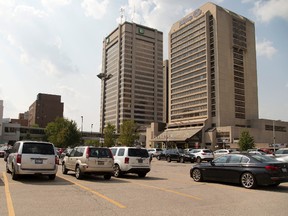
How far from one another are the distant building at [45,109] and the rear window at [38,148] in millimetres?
161392

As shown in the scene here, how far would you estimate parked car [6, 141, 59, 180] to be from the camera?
13.6 metres

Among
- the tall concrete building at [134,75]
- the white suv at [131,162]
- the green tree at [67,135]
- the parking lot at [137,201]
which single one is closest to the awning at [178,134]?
the green tree at [67,135]

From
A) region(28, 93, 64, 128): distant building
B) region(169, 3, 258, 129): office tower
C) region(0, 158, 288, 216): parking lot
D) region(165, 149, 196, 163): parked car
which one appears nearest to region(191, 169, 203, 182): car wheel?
region(0, 158, 288, 216): parking lot

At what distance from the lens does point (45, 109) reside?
172 m

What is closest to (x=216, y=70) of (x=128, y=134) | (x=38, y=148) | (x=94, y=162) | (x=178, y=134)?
(x=178, y=134)

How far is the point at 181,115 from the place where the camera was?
13825cm

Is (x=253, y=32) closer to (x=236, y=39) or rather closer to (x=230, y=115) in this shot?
(x=236, y=39)

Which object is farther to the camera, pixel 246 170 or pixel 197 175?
pixel 197 175

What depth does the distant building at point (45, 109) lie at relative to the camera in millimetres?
170025

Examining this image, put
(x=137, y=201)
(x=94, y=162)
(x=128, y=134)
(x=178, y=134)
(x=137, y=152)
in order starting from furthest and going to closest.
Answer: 1. (x=178, y=134)
2. (x=128, y=134)
3. (x=137, y=152)
4. (x=94, y=162)
5. (x=137, y=201)

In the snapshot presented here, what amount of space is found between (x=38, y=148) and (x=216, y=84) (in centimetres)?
11228

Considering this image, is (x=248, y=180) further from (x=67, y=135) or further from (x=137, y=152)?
(x=67, y=135)

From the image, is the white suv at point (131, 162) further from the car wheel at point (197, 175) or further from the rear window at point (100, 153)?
the car wheel at point (197, 175)

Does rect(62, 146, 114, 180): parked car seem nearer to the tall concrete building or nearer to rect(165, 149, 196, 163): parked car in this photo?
rect(165, 149, 196, 163): parked car
